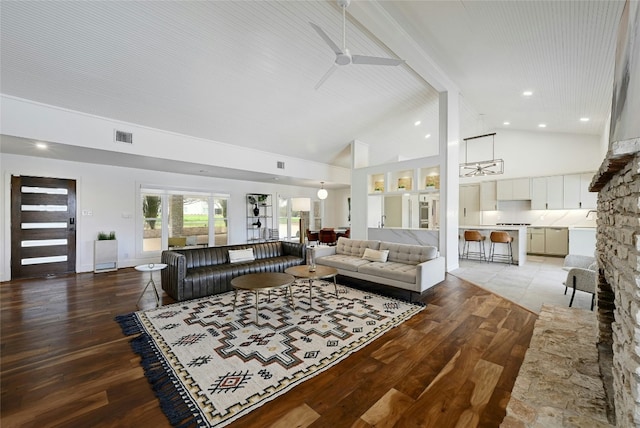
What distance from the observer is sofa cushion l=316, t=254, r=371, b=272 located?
4711 mm

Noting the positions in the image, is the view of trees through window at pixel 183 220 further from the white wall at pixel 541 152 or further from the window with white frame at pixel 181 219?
the white wall at pixel 541 152

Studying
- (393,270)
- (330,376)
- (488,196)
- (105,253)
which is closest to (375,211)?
(393,270)

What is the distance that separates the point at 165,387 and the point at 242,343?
0.75 metres

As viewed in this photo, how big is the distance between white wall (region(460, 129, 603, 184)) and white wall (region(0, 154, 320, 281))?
990 centimetres

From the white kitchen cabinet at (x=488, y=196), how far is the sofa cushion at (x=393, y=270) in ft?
20.7

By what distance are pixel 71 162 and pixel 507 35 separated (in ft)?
27.4

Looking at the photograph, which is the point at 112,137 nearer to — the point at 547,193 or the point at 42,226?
the point at 42,226

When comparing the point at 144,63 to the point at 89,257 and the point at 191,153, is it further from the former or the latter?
Result: the point at 89,257

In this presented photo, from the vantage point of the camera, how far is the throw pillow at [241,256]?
487cm

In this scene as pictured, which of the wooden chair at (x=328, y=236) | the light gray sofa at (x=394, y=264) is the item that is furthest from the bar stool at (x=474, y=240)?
the wooden chair at (x=328, y=236)

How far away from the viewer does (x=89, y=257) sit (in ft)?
19.5

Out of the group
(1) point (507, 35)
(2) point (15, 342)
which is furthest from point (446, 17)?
(2) point (15, 342)

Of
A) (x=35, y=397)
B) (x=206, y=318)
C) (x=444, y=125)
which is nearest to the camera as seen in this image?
(x=35, y=397)

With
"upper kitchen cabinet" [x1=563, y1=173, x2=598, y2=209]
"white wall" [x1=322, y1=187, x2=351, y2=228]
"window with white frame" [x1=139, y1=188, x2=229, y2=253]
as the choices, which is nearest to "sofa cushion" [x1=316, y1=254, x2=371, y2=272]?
"window with white frame" [x1=139, y1=188, x2=229, y2=253]
